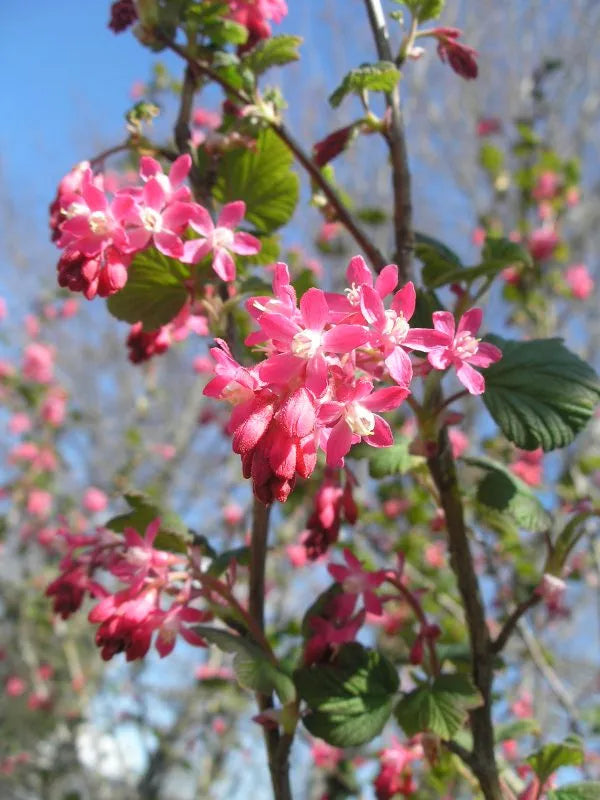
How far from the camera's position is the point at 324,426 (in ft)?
2.49

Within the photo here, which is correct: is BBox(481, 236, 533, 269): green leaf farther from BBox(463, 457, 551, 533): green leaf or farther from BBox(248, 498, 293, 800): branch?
BBox(248, 498, 293, 800): branch

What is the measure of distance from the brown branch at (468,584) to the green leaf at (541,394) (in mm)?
116

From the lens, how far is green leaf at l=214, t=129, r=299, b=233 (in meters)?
1.32

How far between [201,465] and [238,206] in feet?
31.8

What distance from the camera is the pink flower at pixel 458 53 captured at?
138 cm

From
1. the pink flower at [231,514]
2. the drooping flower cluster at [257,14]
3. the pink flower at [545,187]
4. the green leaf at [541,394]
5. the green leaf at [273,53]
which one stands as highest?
the pink flower at [545,187]

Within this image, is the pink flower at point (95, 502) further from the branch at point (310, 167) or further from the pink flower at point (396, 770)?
the branch at point (310, 167)

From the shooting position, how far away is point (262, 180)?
1.34m

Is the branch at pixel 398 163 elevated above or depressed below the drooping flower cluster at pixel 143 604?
above

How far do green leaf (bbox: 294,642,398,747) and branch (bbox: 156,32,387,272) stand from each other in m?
0.63

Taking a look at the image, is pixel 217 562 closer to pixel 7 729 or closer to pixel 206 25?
pixel 206 25

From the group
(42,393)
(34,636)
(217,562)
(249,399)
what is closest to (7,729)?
(34,636)

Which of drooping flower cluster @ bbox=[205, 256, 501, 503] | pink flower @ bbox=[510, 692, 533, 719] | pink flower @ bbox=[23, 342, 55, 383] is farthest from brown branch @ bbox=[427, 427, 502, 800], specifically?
pink flower @ bbox=[23, 342, 55, 383]

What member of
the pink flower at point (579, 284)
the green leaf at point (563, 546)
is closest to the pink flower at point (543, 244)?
the pink flower at point (579, 284)
